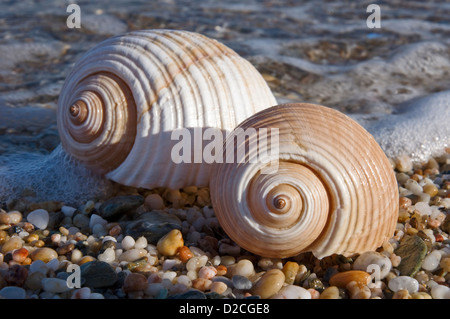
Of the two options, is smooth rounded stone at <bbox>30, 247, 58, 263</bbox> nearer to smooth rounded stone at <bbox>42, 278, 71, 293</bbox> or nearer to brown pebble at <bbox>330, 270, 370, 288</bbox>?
smooth rounded stone at <bbox>42, 278, 71, 293</bbox>

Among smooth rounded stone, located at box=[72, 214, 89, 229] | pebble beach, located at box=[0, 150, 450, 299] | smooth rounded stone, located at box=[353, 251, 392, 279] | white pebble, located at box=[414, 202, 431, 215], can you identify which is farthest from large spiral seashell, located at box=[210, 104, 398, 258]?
smooth rounded stone, located at box=[72, 214, 89, 229]

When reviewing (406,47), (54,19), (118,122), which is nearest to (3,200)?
(118,122)

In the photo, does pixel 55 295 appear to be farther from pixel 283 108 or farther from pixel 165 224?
pixel 283 108

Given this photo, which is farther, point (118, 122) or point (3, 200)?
point (3, 200)

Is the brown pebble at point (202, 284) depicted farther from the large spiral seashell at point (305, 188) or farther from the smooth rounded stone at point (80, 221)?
the smooth rounded stone at point (80, 221)

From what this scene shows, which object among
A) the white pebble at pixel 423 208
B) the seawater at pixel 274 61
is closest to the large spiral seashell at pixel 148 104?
the seawater at pixel 274 61

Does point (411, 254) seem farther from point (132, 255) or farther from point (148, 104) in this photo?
point (148, 104)

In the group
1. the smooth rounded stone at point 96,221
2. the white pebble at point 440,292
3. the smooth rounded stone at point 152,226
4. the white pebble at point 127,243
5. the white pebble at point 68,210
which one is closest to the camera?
the white pebble at point 440,292
